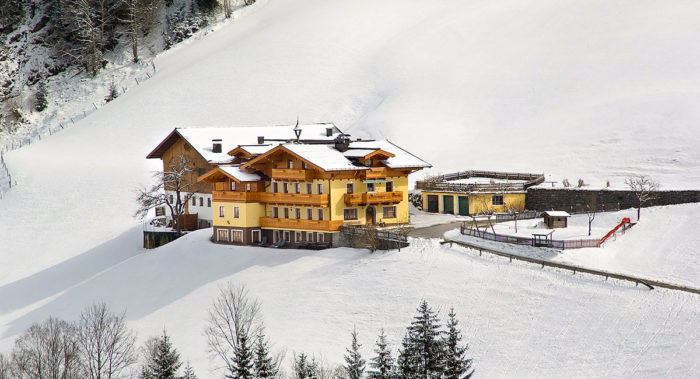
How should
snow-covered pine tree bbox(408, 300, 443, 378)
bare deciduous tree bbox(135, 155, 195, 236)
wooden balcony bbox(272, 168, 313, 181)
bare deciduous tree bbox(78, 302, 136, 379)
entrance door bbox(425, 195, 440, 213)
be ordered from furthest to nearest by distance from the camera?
1. entrance door bbox(425, 195, 440, 213)
2. bare deciduous tree bbox(135, 155, 195, 236)
3. wooden balcony bbox(272, 168, 313, 181)
4. bare deciduous tree bbox(78, 302, 136, 379)
5. snow-covered pine tree bbox(408, 300, 443, 378)

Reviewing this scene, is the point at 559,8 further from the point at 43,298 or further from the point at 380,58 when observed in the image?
the point at 43,298

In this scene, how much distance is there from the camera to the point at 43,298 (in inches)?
2486

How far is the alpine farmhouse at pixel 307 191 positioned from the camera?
60.5 m

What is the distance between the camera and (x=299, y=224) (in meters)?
60.8

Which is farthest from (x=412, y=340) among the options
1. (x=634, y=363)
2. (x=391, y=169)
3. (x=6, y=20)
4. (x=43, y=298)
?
(x=6, y=20)

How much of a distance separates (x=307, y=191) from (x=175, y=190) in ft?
56.4

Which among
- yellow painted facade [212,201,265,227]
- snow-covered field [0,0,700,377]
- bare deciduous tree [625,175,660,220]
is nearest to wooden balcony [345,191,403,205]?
snow-covered field [0,0,700,377]

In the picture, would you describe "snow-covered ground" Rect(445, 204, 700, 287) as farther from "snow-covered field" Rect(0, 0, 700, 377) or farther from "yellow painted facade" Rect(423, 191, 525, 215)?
"yellow painted facade" Rect(423, 191, 525, 215)

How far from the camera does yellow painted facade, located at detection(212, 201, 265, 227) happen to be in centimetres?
6259

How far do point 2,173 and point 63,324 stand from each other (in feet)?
171

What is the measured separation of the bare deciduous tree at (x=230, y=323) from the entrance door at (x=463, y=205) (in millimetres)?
22374

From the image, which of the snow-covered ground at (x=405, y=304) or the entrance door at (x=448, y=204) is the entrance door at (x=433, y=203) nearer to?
the entrance door at (x=448, y=204)

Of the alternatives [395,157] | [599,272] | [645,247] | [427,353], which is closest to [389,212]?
[395,157]

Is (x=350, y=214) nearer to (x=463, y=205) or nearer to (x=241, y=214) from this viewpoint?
(x=241, y=214)
